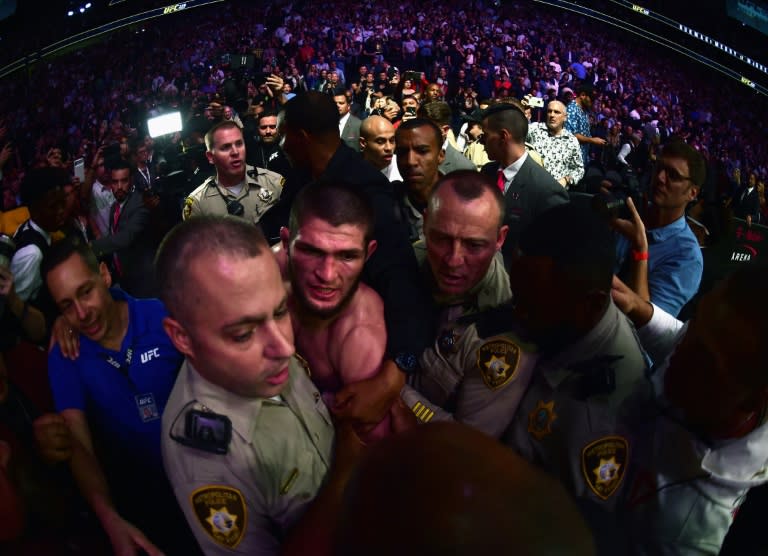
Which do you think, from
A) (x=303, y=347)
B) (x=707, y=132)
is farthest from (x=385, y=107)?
(x=707, y=132)

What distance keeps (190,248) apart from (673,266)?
2.38m

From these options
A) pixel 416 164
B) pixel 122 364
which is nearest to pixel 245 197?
pixel 416 164

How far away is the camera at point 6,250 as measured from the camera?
8.68ft

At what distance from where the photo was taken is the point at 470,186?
207 cm

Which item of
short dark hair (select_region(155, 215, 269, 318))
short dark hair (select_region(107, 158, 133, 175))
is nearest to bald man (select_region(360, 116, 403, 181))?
short dark hair (select_region(107, 158, 133, 175))

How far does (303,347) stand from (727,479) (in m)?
1.37

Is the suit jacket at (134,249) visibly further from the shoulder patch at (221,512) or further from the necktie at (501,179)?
the necktie at (501,179)

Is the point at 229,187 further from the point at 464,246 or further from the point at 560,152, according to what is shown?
the point at 560,152

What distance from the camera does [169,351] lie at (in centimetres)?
199

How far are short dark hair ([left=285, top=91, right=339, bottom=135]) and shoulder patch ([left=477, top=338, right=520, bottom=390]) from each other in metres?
1.52

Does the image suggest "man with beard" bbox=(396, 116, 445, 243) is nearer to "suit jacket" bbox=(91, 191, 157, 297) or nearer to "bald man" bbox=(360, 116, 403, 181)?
"bald man" bbox=(360, 116, 403, 181)

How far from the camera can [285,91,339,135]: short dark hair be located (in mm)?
2539

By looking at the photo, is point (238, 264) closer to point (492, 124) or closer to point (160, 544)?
point (160, 544)

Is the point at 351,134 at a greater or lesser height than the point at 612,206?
lesser
